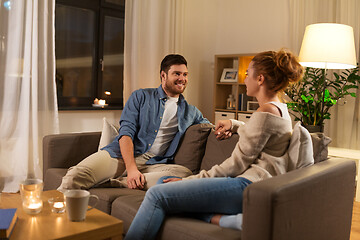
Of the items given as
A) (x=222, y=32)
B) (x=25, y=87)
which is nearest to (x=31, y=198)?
(x=25, y=87)

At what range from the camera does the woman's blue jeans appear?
1.60m

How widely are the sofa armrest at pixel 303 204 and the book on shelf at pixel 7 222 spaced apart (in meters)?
0.79

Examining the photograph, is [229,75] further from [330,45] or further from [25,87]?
[25,87]

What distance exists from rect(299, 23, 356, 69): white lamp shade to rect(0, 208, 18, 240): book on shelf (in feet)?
8.44

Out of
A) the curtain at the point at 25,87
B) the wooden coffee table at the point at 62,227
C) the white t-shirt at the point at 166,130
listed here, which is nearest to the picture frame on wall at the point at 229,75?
the curtain at the point at 25,87

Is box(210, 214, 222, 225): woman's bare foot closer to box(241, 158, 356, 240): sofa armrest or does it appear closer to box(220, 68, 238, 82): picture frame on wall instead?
box(241, 158, 356, 240): sofa armrest

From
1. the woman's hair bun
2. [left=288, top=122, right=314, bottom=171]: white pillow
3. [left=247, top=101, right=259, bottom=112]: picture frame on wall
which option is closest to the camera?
[left=288, top=122, right=314, bottom=171]: white pillow

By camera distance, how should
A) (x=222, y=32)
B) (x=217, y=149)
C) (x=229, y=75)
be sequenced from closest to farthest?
(x=217, y=149) → (x=229, y=75) → (x=222, y=32)

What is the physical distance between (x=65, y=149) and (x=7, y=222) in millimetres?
1224

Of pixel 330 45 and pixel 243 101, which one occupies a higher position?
pixel 330 45

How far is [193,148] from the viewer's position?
2.40m

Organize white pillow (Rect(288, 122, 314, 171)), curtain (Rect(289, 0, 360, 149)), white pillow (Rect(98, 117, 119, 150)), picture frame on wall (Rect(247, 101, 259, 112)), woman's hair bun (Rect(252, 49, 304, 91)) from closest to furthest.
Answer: white pillow (Rect(288, 122, 314, 171))
woman's hair bun (Rect(252, 49, 304, 91))
white pillow (Rect(98, 117, 119, 150))
curtain (Rect(289, 0, 360, 149))
picture frame on wall (Rect(247, 101, 259, 112))

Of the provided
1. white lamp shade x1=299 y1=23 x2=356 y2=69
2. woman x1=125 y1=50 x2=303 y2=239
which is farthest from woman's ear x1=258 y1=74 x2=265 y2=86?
A: white lamp shade x1=299 y1=23 x2=356 y2=69

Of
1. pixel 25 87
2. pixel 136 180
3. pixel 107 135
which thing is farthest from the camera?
pixel 25 87
